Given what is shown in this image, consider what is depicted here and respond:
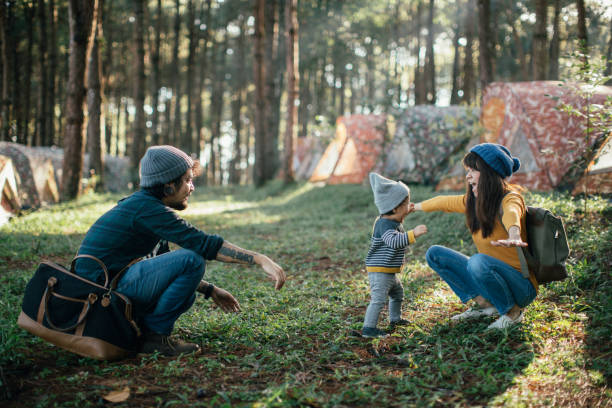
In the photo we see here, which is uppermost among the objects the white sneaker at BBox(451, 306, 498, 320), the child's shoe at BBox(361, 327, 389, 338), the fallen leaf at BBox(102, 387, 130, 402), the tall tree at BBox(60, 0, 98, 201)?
the tall tree at BBox(60, 0, 98, 201)

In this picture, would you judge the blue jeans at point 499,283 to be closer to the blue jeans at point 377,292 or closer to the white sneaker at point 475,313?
the white sneaker at point 475,313

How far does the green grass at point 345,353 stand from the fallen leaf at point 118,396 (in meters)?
0.04

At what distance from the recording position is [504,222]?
3.12 meters

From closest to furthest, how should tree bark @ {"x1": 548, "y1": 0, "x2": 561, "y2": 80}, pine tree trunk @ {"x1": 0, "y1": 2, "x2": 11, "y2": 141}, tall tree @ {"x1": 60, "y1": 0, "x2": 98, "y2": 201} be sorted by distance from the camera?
tall tree @ {"x1": 60, "y1": 0, "x2": 98, "y2": 201}
tree bark @ {"x1": 548, "y1": 0, "x2": 561, "y2": 80}
pine tree trunk @ {"x1": 0, "y1": 2, "x2": 11, "y2": 141}

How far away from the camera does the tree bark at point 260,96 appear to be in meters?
16.4

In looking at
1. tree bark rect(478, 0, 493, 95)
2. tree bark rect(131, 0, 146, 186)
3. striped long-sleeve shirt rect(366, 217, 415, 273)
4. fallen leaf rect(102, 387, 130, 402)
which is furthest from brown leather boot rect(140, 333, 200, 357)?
tree bark rect(131, 0, 146, 186)

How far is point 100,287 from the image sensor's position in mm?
2850

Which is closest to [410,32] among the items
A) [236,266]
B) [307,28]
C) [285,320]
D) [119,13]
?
[307,28]

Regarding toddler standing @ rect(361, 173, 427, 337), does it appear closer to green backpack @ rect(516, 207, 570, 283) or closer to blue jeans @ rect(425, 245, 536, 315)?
blue jeans @ rect(425, 245, 536, 315)

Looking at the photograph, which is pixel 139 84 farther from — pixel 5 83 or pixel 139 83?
Result: pixel 5 83

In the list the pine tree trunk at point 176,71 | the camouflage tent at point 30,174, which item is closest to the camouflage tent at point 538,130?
the camouflage tent at point 30,174

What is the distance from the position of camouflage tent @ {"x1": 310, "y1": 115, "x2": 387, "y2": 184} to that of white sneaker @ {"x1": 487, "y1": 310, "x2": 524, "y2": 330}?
10.7 meters

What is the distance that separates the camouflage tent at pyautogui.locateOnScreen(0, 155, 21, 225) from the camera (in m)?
8.06

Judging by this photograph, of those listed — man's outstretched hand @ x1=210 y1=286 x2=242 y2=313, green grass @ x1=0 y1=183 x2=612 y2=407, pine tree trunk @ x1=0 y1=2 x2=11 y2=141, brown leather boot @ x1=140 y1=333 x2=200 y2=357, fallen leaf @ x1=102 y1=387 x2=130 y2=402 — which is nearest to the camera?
fallen leaf @ x1=102 y1=387 x2=130 y2=402
